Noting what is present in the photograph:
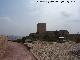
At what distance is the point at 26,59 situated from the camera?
877 centimetres

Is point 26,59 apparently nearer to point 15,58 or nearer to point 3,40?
point 15,58

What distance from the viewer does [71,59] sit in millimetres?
13242

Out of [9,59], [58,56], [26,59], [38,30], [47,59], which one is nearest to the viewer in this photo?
[9,59]

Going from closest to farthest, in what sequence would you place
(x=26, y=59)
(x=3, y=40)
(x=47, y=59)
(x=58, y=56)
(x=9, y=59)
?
(x=9, y=59), (x=26, y=59), (x=3, y=40), (x=47, y=59), (x=58, y=56)

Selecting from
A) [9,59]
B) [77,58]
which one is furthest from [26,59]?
[77,58]

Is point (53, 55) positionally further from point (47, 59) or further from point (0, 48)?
point (0, 48)

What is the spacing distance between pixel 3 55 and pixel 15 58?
524mm

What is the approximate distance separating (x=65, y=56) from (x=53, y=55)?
85 cm

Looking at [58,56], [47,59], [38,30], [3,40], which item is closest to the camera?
[3,40]

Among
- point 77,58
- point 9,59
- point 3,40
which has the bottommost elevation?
point 77,58

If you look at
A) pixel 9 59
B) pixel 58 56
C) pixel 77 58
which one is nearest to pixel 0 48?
pixel 9 59

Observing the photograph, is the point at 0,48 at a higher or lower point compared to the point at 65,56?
higher

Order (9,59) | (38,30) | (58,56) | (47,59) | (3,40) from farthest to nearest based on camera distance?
1. (38,30)
2. (58,56)
3. (47,59)
4. (3,40)
5. (9,59)

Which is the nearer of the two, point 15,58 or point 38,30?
point 15,58
